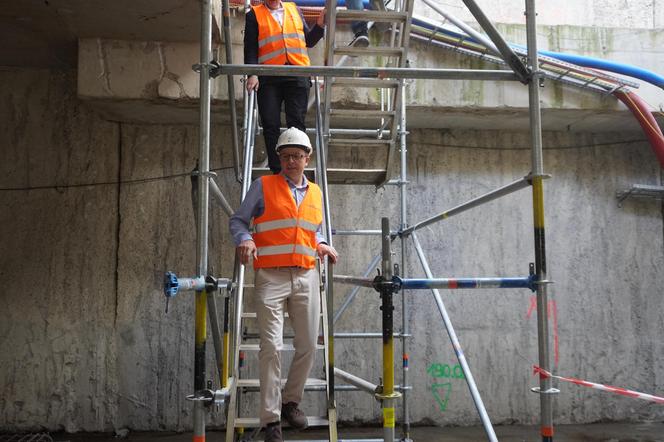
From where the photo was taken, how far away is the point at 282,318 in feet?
12.0

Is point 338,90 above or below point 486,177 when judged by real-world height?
above

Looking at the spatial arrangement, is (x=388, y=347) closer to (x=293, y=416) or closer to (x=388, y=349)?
(x=388, y=349)

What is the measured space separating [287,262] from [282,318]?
348mm

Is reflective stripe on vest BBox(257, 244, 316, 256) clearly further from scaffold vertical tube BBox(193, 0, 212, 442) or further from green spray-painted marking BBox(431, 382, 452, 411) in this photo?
green spray-painted marking BBox(431, 382, 452, 411)

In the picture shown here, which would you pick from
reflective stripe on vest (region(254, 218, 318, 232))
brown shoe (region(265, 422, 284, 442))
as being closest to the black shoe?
reflective stripe on vest (region(254, 218, 318, 232))

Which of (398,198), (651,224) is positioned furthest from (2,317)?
(651,224)

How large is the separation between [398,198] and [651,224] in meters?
3.29

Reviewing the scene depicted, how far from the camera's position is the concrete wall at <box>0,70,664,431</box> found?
6781 millimetres

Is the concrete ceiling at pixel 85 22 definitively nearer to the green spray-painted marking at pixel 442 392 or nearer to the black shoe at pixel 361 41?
the black shoe at pixel 361 41

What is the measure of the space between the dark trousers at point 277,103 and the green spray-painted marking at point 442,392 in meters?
3.67

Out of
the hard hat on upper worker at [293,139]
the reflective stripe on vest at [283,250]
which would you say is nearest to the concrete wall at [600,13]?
the hard hat on upper worker at [293,139]

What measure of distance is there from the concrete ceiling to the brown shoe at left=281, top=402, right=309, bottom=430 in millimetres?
3584

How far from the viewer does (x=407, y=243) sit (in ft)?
23.9

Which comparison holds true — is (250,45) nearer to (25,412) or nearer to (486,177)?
(486,177)
